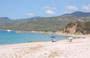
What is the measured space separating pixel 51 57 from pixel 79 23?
376 feet

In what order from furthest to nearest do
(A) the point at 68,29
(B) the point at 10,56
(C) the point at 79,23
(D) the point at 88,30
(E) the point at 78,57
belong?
(A) the point at 68,29 < (C) the point at 79,23 < (D) the point at 88,30 < (B) the point at 10,56 < (E) the point at 78,57

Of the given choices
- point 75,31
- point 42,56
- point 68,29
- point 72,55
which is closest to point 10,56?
point 42,56

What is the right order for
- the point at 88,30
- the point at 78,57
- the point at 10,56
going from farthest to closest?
the point at 88,30
the point at 10,56
the point at 78,57

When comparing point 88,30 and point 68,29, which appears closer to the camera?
point 88,30

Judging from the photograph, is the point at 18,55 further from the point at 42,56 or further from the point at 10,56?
the point at 42,56

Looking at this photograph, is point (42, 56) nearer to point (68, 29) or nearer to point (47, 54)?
point (47, 54)

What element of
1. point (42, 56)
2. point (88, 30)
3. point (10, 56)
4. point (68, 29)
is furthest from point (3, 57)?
point (68, 29)

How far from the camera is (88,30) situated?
11344 cm

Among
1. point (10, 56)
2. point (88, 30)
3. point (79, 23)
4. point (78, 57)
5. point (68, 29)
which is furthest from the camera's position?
point (68, 29)

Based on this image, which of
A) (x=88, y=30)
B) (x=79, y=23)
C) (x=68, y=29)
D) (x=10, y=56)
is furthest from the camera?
(x=68, y=29)

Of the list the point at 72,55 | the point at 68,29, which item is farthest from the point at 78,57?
the point at 68,29

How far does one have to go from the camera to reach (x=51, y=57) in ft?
42.6

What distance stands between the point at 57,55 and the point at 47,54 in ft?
2.98

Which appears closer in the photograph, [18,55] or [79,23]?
[18,55]
